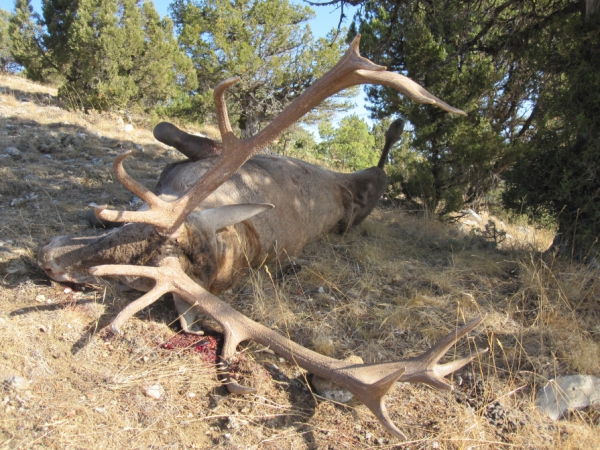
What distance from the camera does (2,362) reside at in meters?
2.45

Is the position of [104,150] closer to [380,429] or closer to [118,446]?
[118,446]

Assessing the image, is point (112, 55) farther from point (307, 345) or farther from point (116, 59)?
point (307, 345)

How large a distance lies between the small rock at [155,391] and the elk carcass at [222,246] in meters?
0.39

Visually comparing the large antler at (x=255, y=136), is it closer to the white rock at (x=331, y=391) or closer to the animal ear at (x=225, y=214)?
the animal ear at (x=225, y=214)

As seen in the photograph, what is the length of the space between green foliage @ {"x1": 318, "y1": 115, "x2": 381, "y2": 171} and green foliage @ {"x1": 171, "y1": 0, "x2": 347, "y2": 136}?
6.86 ft

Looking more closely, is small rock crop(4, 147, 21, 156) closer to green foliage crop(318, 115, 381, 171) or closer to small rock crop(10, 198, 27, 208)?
small rock crop(10, 198, 27, 208)

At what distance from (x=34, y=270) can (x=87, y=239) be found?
2.31 feet

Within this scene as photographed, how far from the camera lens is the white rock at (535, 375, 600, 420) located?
2.59 metres

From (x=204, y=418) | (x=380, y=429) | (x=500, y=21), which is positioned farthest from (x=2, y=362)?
(x=500, y=21)

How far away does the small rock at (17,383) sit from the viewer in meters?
2.32

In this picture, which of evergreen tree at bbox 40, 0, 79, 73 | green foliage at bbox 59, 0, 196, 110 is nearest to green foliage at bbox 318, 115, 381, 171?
green foliage at bbox 59, 0, 196, 110

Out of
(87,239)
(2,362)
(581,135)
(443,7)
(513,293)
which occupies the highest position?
(443,7)

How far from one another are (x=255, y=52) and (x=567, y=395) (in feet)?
50.5

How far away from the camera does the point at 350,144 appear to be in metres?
15.8
